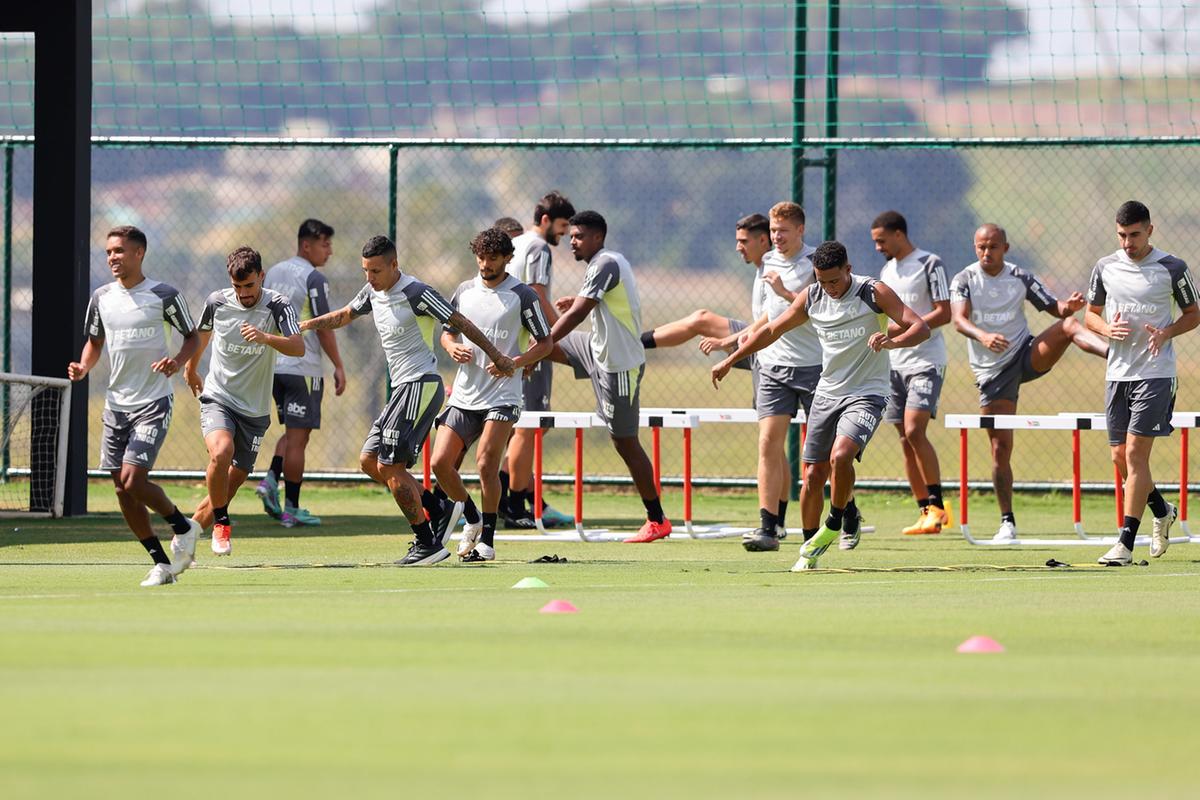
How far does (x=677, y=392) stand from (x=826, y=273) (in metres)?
20.3

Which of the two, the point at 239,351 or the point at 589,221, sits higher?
the point at 589,221

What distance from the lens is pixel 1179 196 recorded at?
4334 cm

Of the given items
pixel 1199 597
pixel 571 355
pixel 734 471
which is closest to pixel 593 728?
pixel 1199 597

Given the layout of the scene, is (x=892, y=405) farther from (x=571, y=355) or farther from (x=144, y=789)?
(x=144, y=789)

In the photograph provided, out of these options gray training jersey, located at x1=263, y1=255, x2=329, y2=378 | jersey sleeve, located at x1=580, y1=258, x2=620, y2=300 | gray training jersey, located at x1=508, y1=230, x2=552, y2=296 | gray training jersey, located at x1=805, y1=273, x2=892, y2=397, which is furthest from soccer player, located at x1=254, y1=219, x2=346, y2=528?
gray training jersey, located at x1=805, y1=273, x2=892, y2=397

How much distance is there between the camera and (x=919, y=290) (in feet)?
50.1

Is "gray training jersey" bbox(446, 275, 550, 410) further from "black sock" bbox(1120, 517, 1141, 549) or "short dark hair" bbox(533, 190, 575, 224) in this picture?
"black sock" bbox(1120, 517, 1141, 549)

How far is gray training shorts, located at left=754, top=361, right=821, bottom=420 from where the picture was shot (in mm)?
14156

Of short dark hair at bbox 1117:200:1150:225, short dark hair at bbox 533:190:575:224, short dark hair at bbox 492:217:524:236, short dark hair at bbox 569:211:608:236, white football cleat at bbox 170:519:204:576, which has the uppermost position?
short dark hair at bbox 533:190:575:224

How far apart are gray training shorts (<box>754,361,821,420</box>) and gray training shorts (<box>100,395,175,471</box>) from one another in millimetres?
4075

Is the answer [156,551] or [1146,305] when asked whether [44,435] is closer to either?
[156,551]

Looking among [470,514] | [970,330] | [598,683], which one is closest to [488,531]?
[470,514]

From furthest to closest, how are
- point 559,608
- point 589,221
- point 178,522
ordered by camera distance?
point 589,221 < point 178,522 < point 559,608

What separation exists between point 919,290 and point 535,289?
277 cm
